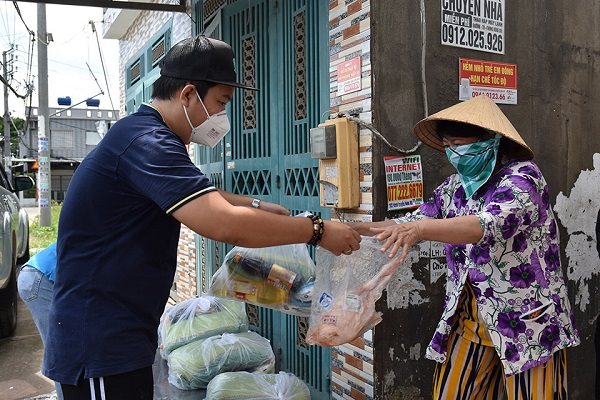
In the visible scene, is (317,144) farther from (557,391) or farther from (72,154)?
(72,154)

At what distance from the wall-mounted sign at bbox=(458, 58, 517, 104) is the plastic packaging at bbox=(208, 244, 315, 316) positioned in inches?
55.2

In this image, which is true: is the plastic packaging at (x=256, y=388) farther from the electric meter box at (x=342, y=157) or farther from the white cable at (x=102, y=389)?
the white cable at (x=102, y=389)

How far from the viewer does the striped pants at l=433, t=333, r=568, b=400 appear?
8.19ft

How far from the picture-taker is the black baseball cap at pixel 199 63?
2.12 m

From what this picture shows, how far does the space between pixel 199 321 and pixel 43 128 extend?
14177mm

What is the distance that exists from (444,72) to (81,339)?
250 centimetres

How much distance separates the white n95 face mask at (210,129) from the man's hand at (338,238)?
586 millimetres

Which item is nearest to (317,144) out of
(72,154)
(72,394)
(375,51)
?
(375,51)

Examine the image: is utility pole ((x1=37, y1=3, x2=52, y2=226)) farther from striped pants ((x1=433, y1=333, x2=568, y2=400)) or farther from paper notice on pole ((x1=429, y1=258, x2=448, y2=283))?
striped pants ((x1=433, y1=333, x2=568, y2=400))

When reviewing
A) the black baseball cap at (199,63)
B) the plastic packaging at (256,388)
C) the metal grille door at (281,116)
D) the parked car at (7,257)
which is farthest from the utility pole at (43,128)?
the black baseball cap at (199,63)

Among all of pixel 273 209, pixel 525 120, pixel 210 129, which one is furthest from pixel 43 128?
pixel 210 129

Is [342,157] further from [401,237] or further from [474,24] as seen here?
[474,24]

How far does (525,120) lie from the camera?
3785 mm

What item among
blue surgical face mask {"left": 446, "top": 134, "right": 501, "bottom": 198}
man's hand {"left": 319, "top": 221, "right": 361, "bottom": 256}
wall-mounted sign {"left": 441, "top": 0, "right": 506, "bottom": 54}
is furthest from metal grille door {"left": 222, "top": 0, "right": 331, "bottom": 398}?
man's hand {"left": 319, "top": 221, "right": 361, "bottom": 256}
